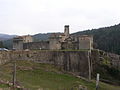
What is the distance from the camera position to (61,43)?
59250 mm

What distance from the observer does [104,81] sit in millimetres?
45625

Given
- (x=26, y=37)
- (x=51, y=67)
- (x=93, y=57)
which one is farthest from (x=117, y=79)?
(x=26, y=37)

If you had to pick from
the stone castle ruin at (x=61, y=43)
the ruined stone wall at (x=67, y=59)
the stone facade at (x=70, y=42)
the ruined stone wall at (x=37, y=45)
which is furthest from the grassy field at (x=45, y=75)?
the ruined stone wall at (x=37, y=45)

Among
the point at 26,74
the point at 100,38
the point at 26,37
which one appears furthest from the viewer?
the point at 100,38

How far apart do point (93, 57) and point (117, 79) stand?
214 inches

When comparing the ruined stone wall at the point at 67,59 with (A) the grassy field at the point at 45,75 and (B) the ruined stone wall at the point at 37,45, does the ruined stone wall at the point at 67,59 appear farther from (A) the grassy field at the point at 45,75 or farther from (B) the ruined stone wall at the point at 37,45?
(B) the ruined stone wall at the point at 37,45

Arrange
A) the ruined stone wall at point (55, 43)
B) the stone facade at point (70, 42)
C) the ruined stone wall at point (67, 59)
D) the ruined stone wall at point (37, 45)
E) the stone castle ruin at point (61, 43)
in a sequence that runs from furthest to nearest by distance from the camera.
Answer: the ruined stone wall at point (37, 45) → the ruined stone wall at point (55, 43) → the stone castle ruin at point (61, 43) → the stone facade at point (70, 42) → the ruined stone wall at point (67, 59)

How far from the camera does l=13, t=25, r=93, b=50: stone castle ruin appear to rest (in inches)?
2152

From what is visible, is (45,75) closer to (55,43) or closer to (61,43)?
(55,43)

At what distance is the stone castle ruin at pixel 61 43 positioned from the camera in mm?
54662

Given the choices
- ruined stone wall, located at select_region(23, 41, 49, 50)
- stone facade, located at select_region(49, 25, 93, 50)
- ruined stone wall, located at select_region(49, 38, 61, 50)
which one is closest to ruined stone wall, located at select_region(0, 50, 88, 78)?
stone facade, located at select_region(49, 25, 93, 50)

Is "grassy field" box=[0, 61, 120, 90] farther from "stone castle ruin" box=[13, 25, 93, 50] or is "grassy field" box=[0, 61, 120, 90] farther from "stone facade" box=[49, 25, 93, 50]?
"stone castle ruin" box=[13, 25, 93, 50]

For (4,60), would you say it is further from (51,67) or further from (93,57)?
(93,57)

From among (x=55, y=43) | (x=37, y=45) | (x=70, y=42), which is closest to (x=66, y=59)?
(x=70, y=42)
